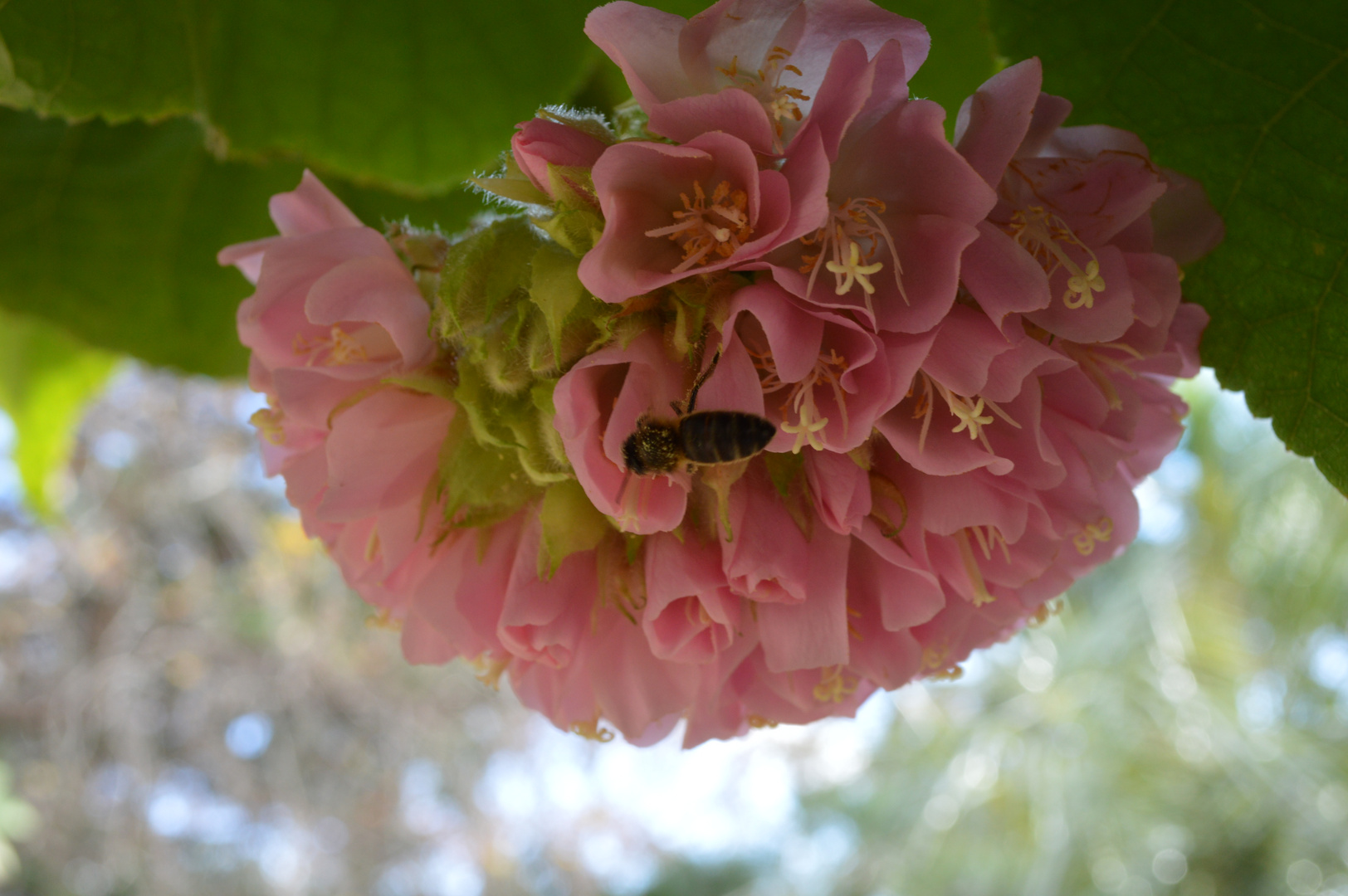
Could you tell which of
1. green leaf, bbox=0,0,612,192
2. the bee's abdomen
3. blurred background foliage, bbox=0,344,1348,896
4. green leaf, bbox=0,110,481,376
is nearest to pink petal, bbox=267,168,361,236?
green leaf, bbox=0,0,612,192

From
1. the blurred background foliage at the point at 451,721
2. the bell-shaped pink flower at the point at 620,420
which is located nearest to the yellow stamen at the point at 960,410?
the bell-shaped pink flower at the point at 620,420

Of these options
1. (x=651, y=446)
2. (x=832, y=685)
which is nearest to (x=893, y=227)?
(x=651, y=446)

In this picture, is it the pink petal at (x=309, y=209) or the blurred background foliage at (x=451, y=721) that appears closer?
the pink petal at (x=309, y=209)

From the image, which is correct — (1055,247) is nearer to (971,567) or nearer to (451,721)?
(971,567)

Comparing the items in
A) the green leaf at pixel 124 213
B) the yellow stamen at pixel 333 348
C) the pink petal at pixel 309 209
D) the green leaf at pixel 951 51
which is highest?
the green leaf at pixel 951 51

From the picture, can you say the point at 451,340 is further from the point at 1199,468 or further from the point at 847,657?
the point at 1199,468

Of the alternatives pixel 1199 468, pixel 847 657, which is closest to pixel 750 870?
pixel 1199 468

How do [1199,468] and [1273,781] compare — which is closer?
[1273,781]

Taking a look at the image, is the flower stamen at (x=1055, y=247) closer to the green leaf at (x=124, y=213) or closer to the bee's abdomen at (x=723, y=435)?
the bee's abdomen at (x=723, y=435)
